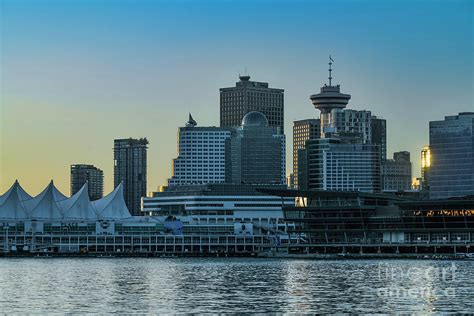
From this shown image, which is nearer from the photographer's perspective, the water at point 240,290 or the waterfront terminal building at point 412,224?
the water at point 240,290

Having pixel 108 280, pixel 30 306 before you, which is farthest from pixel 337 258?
pixel 30 306

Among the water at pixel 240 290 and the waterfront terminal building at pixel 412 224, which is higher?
the waterfront terminal building at pixel 412 224

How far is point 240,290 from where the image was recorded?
103188mm

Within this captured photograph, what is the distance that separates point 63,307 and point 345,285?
32230 mm

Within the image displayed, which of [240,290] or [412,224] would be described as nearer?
[240,290]

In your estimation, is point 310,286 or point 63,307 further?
point 310,286

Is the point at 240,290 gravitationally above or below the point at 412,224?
below

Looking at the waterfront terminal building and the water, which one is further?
the waterfront terminal building

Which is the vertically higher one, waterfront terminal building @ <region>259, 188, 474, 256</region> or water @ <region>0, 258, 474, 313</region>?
waterfront terminal building @ <region>259, 188, 474, 256</region>

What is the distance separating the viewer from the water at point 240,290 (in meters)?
84.2

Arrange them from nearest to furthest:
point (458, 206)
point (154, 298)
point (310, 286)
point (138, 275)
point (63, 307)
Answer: point (63, 307) < point (154, 298) < point (310, 286) < point (138, 275) < point (458, 206)

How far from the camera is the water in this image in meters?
84.2

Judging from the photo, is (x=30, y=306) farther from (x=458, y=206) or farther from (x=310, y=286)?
(x=458, y=206)

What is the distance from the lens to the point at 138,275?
13288 cm
